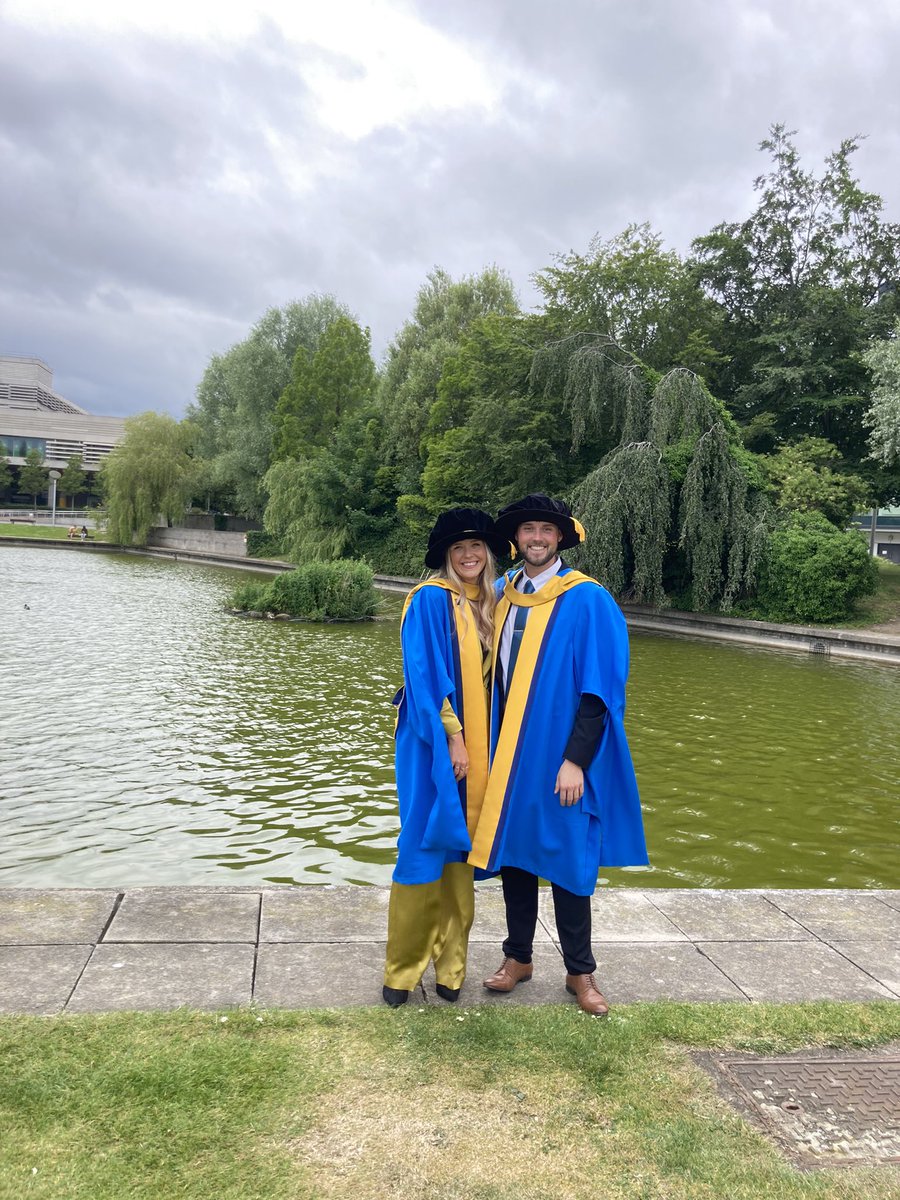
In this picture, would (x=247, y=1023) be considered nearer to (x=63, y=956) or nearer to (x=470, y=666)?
(x=63, y=956)

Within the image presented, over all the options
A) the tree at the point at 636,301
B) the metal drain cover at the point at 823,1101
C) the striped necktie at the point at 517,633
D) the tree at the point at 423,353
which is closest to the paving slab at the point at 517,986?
the metal drain cover at the point at 823,1101

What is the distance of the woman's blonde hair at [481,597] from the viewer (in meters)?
3.44

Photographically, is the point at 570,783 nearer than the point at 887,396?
Yes

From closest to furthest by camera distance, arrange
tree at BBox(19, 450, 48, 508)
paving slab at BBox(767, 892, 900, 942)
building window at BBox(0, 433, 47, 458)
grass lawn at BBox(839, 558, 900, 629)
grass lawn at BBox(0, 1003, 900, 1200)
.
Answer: grass lawn at BBox(0, 1003, 900, 1200), paving slab at BBox(767, 892, 900, 942), grass lawn at BBox(839, 558, 900, 629), tree at BBox(19, 450, 48, 508), building window at BBox(0, 433, 47, 458)

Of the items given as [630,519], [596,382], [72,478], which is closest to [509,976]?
[630,519]

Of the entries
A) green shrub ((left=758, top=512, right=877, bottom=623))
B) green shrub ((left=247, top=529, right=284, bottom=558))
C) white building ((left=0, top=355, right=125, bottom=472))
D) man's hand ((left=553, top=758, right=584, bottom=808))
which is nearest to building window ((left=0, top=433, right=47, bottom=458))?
white building ((left=0, top=355, right=125, bottom=472))

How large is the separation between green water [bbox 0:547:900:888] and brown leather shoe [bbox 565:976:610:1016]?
2.27 m

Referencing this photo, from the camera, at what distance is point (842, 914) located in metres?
4.37

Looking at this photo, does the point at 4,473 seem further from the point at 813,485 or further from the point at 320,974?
the point at 320,974

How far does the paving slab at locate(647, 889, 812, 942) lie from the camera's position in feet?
13.2

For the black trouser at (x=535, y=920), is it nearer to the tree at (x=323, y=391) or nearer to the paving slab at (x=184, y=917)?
the paving slab at (x=184, y=917)

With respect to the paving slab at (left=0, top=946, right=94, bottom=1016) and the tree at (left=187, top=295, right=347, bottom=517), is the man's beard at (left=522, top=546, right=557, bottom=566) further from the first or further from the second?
the tree at (left=187, top=295, right=347, bottom=517)

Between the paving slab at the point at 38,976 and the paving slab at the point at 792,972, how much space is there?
245 cm

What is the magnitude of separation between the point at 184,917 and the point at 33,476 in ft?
283
